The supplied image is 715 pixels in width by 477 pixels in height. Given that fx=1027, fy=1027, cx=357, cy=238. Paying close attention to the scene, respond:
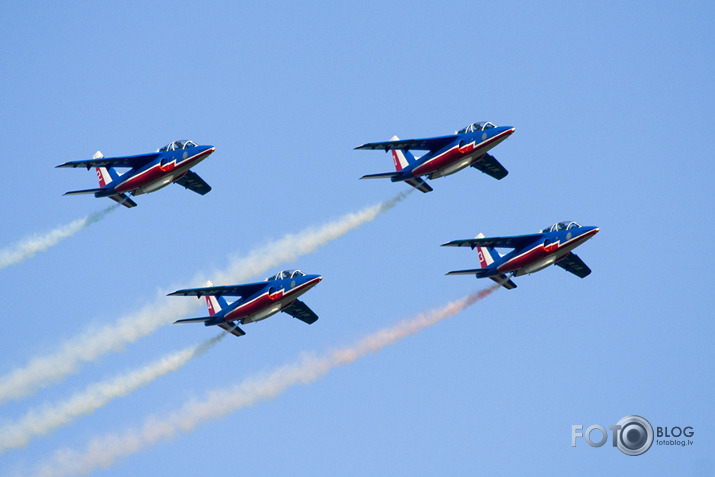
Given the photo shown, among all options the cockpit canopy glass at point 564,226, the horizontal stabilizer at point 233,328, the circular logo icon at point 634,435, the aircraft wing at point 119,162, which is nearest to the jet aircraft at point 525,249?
the cockpit canopy glass at point 564,226

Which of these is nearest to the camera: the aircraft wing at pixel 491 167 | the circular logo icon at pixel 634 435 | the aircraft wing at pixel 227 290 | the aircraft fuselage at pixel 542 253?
the aircraft wing at pixel 227 290

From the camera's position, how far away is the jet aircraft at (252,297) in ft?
191

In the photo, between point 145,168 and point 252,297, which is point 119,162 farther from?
point 252,297

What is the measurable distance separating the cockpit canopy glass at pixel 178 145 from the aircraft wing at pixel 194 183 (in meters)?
5.62

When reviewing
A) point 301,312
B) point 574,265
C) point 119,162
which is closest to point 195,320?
point 301,312

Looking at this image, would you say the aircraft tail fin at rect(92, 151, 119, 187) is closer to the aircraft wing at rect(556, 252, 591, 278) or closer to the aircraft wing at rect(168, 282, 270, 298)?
the aircraft wing at rect(168, 282, 270, 298)

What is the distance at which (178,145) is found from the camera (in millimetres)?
61562

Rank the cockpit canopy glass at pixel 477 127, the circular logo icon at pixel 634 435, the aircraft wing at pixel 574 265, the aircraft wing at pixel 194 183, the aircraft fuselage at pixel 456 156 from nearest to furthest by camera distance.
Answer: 1. the aircraft fuselage at pixel 456 156
2. the cockpit canopy glass at pixel 477 127
3. the circular logo icon at pixel 634 435
4. the aircraft wing at pixel 194 183
5. the aircraft wing at pixel 574 265

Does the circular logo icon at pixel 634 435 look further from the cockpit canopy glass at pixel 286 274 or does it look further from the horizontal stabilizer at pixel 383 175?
the cockpit canopy glass at pixel 286 274

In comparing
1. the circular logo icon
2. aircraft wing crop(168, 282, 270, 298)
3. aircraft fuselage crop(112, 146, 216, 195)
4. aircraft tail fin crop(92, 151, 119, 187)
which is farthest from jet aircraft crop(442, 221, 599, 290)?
aircraft tail fin crop(92, 151, 119, 187)

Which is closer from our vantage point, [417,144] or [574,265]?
[417,144]

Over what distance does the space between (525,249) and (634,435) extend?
13.8m

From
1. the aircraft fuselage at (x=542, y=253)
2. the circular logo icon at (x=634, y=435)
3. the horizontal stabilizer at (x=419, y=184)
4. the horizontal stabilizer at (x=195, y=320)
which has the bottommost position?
the circular logo icon at (x=634, y=435)

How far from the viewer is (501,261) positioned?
62.7 metres
